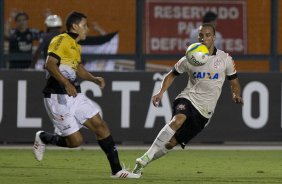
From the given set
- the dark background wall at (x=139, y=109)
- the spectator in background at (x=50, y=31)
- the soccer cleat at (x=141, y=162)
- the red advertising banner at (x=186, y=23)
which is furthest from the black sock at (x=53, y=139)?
the red advertising banner at (x=186, y=23)

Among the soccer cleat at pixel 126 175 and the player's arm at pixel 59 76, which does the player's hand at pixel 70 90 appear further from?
the soccer cleat at pixel 126 175

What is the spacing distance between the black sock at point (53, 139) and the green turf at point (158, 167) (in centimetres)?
39

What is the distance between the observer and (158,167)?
14820 mm

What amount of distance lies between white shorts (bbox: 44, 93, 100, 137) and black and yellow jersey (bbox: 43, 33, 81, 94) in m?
0.12

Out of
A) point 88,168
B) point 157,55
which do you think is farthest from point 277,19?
point 88,168

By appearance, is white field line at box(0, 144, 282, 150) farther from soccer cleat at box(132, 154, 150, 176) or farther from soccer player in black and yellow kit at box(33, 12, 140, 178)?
soccer cleat at box(132, 154, 150, 176)

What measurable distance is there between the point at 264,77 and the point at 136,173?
7232mm

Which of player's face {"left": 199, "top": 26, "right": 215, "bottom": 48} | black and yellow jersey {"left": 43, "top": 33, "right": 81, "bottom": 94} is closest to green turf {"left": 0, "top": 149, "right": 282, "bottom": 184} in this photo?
black and yellow jersey {"left": 43, "top": 33, "right": 81, "bottom": 94}

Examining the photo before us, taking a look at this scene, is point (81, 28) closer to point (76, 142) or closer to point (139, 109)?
point (76, 142)

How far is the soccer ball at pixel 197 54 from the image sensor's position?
1286 centimetres

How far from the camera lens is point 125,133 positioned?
19188 mm

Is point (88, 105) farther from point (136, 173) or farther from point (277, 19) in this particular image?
point (277, 19)

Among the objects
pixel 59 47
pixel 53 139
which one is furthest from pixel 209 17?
pixel 59 47

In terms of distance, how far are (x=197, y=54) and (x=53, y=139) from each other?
7.62 feet
